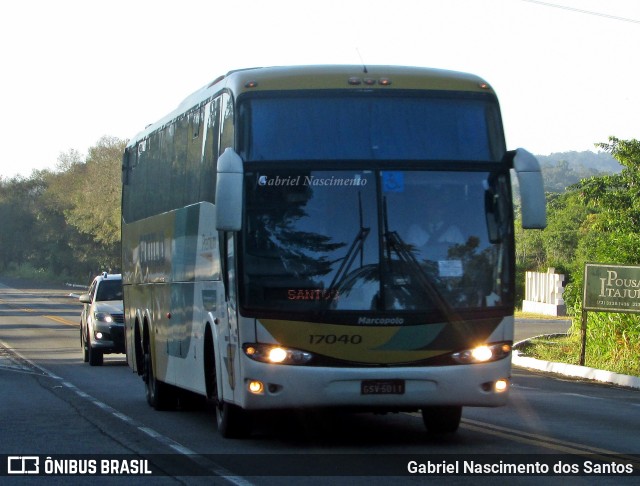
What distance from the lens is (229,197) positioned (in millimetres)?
11383

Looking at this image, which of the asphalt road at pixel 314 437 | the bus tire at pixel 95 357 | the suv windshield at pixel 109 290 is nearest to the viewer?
the asphalt road at pixel 314 437

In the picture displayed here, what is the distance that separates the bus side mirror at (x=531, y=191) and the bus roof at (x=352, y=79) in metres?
0.91

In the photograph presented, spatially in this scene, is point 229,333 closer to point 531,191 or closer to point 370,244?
point 370,244

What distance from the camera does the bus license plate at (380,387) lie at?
37.5 ft

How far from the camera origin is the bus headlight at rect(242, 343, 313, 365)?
1143cm

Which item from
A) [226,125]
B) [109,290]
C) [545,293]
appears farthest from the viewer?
[545,293]

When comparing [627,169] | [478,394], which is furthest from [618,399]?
[627,169]

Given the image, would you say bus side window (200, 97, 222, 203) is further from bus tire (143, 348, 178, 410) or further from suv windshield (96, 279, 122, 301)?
suv windshield (96, 279, 122, 301)

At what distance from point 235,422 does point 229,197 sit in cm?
257

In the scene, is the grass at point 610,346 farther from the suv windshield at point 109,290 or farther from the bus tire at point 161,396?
the bus tire at point 161,396

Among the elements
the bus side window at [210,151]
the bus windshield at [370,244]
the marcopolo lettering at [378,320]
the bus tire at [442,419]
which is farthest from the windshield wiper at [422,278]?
the bus side window at [210,151]

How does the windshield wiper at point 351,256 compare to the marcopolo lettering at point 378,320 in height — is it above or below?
above

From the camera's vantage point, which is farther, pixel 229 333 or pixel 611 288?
pixel 611 288

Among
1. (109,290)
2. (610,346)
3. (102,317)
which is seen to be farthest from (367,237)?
(109,290)
